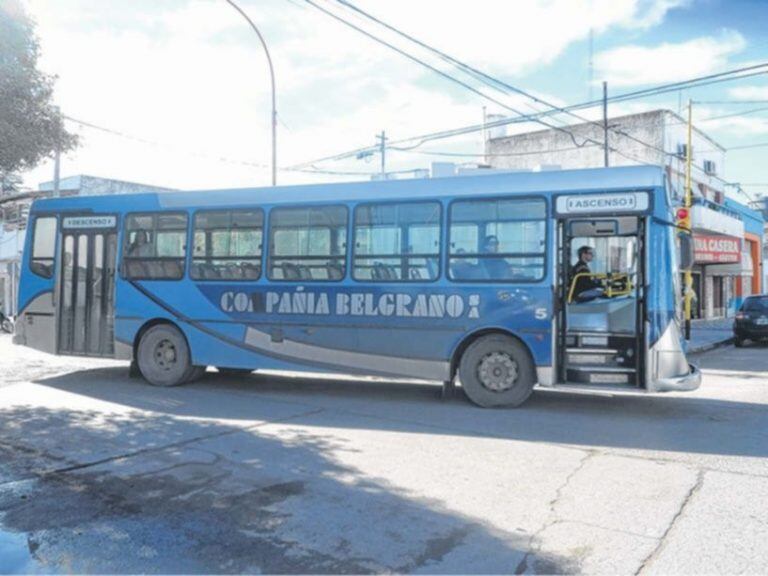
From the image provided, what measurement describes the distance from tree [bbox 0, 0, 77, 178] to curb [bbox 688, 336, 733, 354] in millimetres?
16006

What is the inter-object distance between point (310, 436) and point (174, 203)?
5130mm

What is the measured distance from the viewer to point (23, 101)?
941cm

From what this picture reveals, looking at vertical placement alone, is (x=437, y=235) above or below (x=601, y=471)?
above

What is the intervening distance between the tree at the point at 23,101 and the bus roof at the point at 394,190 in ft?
3.93

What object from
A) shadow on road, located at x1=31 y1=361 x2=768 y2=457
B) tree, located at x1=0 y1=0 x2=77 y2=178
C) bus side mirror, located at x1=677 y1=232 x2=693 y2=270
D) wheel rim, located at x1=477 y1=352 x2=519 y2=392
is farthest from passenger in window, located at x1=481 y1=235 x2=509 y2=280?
tree, located at x1=0 y1=0 x2=77 y2=178

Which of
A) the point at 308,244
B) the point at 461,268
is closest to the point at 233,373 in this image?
the point at 308,244

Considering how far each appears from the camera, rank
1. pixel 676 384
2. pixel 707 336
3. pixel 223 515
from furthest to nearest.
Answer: pixel 707 336 < pixel 676 384 < pixel 223 515

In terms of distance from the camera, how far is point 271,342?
31.7 ft

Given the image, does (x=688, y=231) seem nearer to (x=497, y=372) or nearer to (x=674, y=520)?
(x=497, y=372)

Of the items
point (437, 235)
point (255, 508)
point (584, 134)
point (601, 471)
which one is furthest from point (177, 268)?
point (584, 134)

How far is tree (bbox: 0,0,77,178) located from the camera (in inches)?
352

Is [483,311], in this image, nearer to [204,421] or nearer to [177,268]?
[204,421]

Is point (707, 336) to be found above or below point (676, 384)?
above

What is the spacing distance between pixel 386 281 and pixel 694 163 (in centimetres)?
2653
